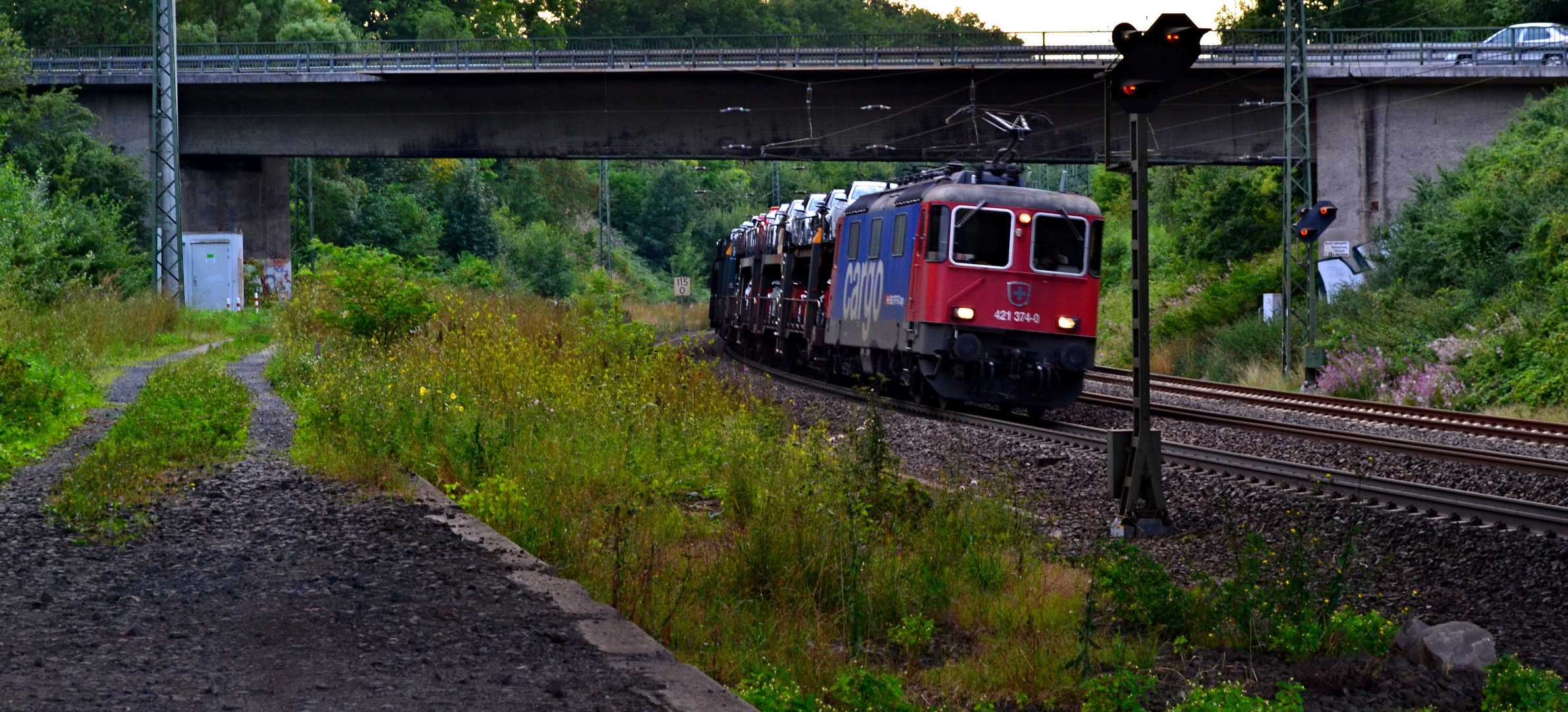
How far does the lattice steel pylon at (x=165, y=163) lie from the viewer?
3023 centimetres

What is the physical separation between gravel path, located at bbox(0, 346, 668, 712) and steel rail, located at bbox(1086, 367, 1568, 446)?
11756 mm

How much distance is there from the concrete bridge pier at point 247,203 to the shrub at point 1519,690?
3628 centimetres

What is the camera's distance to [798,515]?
23.7 feet

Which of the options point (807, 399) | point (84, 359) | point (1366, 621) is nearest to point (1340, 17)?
point (807, 399)

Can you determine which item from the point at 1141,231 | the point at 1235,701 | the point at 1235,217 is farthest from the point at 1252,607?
the point at 1235,217

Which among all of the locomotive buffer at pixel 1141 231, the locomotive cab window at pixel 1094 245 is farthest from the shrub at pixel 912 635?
the locomotive cab window at pixel 1094 245

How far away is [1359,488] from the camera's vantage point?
8320 mm

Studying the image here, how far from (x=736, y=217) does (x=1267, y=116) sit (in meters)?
53.0

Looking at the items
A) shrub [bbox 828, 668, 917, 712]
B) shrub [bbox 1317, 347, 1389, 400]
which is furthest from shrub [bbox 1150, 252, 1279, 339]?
shrub [bbox 828, 668, 917, 712]

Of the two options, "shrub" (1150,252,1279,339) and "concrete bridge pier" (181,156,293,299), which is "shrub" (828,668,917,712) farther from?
"concrete bridge pier" (181,156,293,299)

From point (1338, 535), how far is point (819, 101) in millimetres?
26011

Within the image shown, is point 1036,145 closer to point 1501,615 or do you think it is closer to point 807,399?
point 807,399

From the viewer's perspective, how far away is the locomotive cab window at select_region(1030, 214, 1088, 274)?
16125 millimetres

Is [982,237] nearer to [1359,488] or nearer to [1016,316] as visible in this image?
[1016,316]
